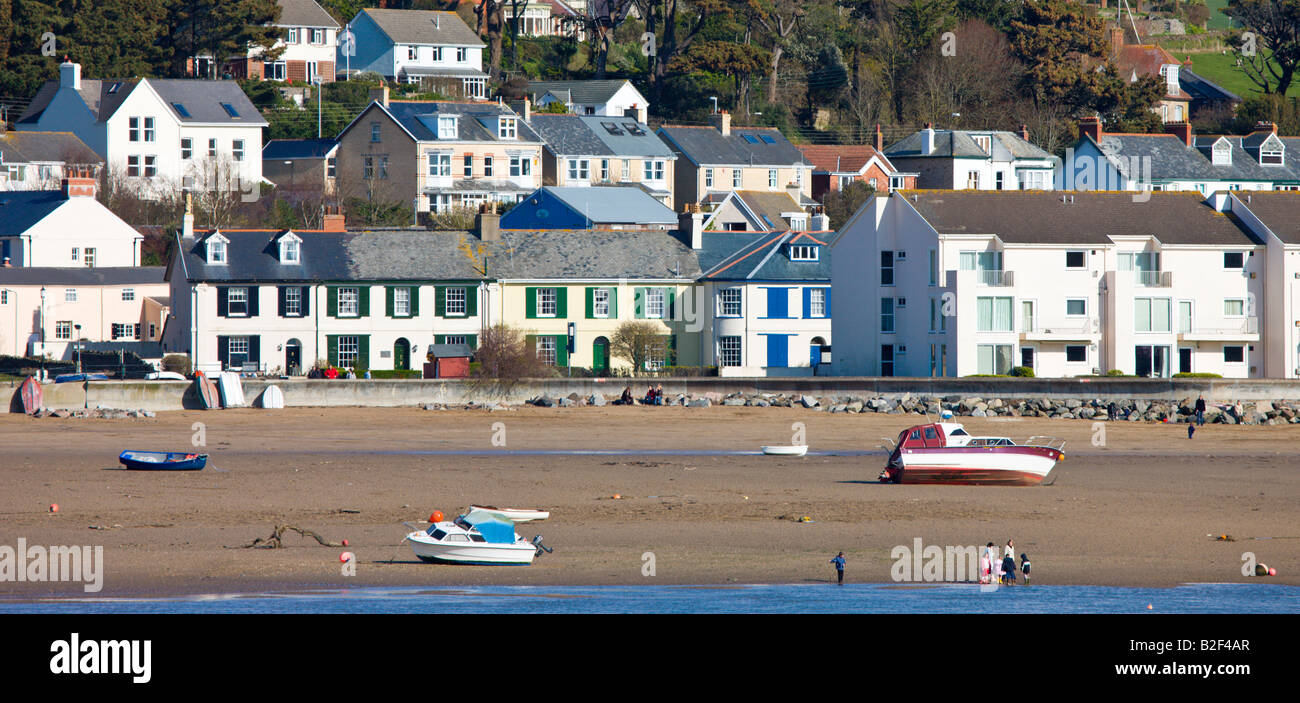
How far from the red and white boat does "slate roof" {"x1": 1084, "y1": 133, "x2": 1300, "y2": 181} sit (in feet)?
187

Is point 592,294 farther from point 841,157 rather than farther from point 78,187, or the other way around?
point 841,157

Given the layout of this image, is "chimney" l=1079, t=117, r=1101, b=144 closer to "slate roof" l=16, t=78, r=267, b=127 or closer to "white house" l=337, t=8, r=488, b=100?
"white house" l=337, t=8, r=488, b=100

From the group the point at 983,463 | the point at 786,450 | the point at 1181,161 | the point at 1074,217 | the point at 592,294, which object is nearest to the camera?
the point at 983,463

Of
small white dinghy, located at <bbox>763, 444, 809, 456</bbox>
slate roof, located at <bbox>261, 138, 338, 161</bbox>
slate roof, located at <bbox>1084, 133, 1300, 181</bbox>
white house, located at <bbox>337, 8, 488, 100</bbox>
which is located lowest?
small white dinghy, located at <bbox>763, 444, 809, 456</bbox>

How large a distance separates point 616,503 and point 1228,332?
3523 cm

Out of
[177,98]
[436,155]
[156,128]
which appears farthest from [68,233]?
[436,155]

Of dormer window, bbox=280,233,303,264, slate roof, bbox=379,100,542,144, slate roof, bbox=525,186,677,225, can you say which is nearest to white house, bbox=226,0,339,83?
slate roof, bbox=379,100,542,144

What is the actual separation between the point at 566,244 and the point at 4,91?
43.1m

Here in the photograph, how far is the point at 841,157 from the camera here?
95438 mm

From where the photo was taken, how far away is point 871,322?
5875 cm

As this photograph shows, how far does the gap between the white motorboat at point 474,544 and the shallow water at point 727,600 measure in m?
1.59

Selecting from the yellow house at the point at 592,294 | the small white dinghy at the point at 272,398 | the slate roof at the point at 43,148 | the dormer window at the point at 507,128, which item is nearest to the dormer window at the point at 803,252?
the yellow house at the point at 592,294

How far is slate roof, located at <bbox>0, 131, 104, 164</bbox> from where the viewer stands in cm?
7869
